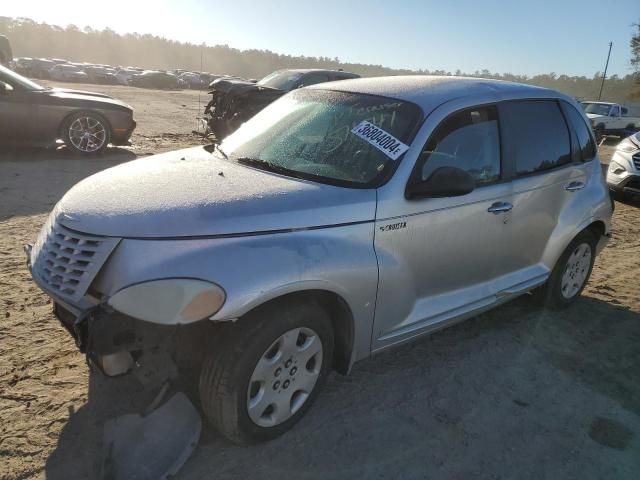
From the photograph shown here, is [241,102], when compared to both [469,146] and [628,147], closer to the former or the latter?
[628,147]

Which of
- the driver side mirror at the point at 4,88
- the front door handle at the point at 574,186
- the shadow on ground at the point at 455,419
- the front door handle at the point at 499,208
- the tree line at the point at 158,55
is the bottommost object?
the shadow on ground at the point at 455,419

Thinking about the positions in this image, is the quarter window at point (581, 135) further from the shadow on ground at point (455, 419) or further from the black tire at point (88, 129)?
the black tire at point (88, 129)

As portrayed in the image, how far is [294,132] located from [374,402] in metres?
1.79

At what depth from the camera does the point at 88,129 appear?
9102 mm

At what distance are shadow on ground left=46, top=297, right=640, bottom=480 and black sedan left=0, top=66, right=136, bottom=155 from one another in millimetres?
7005

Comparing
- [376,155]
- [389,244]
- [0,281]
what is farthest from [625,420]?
[0,281]

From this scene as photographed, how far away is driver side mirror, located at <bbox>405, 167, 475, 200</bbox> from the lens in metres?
2.83

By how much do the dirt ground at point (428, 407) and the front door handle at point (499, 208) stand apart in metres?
1.07

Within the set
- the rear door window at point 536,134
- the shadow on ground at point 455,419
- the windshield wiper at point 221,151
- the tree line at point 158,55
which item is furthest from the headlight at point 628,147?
the tree line at point 158,55

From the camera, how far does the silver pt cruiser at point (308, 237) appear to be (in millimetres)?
2266

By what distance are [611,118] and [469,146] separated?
2326 cm

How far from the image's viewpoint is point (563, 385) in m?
3.37

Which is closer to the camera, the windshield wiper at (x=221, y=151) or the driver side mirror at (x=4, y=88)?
the windshield wiper at (x=221, y=151)

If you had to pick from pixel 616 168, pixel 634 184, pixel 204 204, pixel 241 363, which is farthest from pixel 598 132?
pixel 241 363
